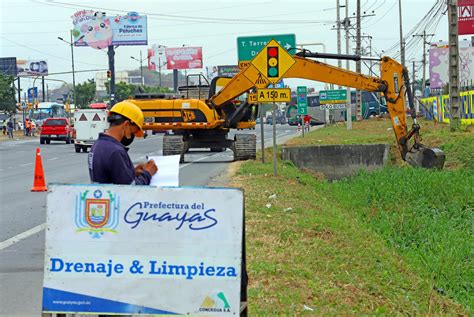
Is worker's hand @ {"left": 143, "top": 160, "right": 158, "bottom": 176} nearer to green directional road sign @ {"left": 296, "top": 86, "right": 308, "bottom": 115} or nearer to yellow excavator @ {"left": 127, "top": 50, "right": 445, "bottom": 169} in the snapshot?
yellow excavator @ {"left": 127, "top": 50, "right": 445, "bottom": 169}

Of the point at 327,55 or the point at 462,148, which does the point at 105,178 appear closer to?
the point at 327,55

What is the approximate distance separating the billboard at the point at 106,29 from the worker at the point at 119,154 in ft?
267

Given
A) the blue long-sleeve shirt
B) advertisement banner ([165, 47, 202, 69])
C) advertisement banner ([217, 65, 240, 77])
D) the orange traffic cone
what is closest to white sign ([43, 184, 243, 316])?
the blue long-sleeve shirt

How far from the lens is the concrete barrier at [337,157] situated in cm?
2905

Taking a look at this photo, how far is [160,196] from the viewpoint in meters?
5.06

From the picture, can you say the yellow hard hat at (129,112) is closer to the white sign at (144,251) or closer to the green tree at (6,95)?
the white sign at (144,251)

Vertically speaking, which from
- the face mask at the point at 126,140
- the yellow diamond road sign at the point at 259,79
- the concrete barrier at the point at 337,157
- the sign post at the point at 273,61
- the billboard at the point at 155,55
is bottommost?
the concrete barrier at the point at 337,157

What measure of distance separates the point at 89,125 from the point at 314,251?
113 feet

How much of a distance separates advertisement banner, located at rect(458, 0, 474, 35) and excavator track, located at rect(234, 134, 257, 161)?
2111cm

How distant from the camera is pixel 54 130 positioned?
53562mm

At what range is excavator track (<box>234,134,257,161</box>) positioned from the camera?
2819 centimetres

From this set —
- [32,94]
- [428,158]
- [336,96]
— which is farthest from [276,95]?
[32,94]

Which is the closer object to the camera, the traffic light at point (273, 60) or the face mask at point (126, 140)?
the face mask at point (126, 140)

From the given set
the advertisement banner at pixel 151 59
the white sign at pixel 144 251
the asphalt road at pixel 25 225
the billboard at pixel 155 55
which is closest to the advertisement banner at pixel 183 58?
the billboard at pixel 155 55
